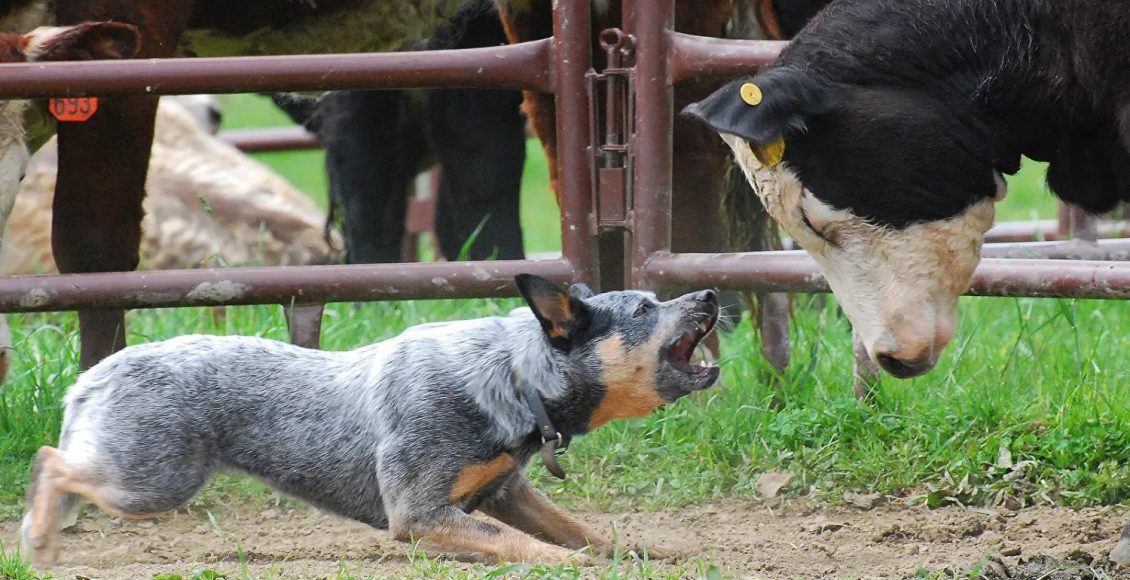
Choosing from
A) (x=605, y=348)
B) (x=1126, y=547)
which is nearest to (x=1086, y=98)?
(x=1126, y=547)

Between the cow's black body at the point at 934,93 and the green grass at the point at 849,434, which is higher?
the cow's black body at the point at 934,93

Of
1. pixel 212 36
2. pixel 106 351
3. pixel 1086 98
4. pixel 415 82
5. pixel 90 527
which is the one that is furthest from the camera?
pixel 212 36

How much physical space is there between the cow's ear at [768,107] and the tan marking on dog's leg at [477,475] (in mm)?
914

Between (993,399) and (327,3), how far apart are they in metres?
2.69

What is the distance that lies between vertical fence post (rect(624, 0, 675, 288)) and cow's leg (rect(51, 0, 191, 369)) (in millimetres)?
1531

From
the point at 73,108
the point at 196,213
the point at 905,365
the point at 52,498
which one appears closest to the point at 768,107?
the point at 905,365

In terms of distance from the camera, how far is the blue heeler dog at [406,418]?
3.11m

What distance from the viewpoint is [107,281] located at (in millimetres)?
3965

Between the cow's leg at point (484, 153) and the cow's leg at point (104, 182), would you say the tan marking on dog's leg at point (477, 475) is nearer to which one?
the cow's leg at point (104, 182)

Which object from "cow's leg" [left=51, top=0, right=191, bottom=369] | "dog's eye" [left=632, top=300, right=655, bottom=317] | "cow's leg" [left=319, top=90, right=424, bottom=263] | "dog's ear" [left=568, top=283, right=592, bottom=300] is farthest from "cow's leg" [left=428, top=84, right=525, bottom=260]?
"dog's eye" [left=632, top=300, right=655, bottom=317]

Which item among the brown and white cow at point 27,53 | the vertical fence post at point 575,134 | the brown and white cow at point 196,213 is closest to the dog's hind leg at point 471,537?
the vertical fence post at point 575,134

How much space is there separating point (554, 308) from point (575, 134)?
1027mm

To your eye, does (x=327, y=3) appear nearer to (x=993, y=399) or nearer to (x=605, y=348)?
(x=605, y=348)

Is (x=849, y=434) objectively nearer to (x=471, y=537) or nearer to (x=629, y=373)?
(x=629, y=373)
